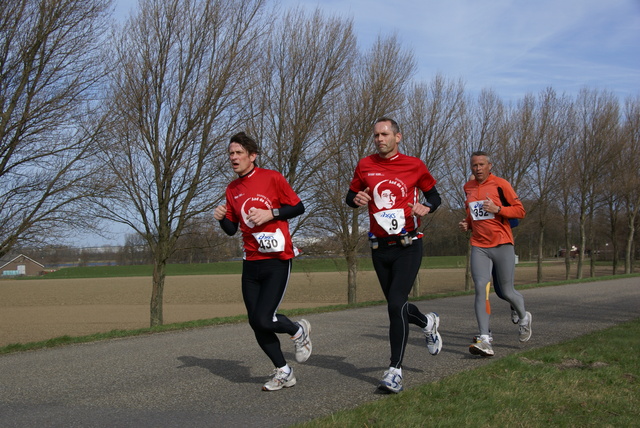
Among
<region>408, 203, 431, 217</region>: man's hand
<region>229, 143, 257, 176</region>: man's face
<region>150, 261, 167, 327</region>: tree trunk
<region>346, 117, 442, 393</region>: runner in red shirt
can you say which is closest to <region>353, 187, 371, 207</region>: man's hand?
<region>346, 117, 442, 393</region>: runner in red shirt

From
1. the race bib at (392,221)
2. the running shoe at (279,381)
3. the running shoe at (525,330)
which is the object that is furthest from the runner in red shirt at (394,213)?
the running shoe at (525,330)

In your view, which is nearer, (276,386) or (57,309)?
(276,386)

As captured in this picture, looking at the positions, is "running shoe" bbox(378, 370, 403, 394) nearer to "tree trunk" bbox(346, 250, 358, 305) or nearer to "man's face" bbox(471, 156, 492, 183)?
"man's face" bbox(471, 156, 492, 183)

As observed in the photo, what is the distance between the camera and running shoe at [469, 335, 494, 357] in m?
6.34

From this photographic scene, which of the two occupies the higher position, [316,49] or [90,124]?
[316,49]

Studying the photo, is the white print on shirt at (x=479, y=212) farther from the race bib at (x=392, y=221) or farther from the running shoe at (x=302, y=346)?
the running shoe at (x=302, y=346)

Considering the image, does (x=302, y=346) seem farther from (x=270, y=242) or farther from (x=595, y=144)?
(x=595, y=144)

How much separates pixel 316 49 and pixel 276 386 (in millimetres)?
13378

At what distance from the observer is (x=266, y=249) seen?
5102 mm

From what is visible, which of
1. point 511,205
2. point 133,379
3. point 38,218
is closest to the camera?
point 133,379

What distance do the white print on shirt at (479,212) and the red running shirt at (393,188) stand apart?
5.97 ft

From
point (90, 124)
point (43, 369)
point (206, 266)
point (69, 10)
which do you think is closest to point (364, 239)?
point (90, 124)

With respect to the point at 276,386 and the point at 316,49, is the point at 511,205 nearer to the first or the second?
the point at 276,386

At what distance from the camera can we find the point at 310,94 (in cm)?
1681
